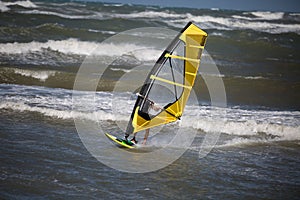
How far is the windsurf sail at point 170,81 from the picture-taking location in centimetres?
738

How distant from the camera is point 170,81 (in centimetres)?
763

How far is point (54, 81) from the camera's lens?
14.0 meters

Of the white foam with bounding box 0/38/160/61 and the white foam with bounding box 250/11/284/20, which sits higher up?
the white foam with bounding box 0/38/160/61

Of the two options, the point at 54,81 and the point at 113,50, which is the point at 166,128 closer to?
the point at 54,81

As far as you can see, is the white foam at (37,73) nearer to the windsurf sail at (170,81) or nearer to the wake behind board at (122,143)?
the wake behind board at (122,143)

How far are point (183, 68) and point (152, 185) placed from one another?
8.05ft

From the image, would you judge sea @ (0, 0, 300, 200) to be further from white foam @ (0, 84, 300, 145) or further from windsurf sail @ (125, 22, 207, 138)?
windsurf sail @ (125, 22, 207, 138)

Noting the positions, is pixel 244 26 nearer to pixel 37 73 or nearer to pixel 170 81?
pixel 37 73

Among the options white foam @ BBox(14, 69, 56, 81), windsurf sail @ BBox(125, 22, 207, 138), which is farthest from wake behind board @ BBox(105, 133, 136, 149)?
white foam @ BBox(14, 69, 56, 81)

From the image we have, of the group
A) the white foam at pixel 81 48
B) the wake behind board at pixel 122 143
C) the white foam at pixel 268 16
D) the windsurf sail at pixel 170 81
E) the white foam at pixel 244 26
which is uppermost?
the windsurf sail at pixel 170 81

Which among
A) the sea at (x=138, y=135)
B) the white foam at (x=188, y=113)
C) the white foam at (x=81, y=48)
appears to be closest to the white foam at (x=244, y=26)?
the white foam at (x=81, y=48)

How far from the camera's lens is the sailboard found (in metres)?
7.38

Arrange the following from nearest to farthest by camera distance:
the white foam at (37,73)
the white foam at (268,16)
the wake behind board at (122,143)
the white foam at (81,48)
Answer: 1. the wake behind board at (122,143)
2. the white foam at (37,73)
3. the white foam at (81,48)
4. the white foam at (268,16)

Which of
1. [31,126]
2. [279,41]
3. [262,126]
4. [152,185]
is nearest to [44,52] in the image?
[31,126]
